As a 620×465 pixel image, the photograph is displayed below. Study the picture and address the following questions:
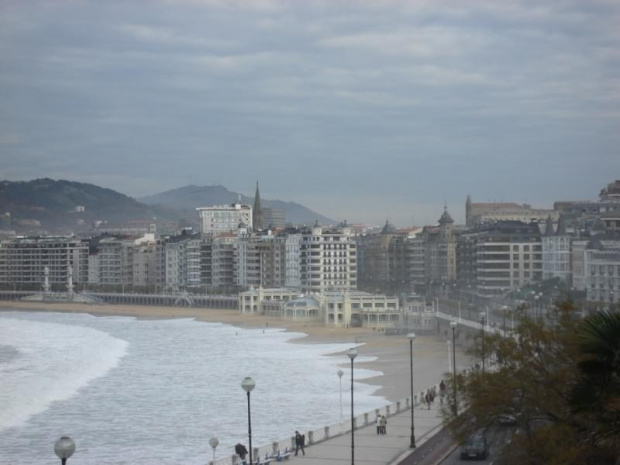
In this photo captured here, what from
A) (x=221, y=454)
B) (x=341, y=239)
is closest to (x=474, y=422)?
(x=221, y=454)

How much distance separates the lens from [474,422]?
75.4ft

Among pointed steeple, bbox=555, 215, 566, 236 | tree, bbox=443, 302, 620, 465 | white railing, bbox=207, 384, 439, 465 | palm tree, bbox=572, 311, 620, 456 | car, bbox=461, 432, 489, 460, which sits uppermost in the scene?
pointed steeple, bbox=555, 215, 566, 236

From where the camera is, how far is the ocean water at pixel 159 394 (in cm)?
3744

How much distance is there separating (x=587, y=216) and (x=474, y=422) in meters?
91.8

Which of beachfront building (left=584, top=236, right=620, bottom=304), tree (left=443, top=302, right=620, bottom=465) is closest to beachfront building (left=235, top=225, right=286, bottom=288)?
beachfront building (left=584, top=236, right=620, bottom=304)

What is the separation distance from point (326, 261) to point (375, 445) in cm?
10497

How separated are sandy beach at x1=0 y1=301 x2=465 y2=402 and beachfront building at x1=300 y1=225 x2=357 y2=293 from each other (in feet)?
42.5

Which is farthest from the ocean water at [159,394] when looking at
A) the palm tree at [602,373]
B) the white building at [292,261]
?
the white building at [292,261]

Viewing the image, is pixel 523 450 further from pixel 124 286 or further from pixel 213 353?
pixel 124 286

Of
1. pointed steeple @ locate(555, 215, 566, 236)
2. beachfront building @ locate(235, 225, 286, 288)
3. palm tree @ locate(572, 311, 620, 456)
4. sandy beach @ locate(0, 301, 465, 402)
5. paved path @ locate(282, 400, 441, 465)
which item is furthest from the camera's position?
beachfront building @ locate(235, 225, 286, 288)

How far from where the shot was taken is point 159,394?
50500mm

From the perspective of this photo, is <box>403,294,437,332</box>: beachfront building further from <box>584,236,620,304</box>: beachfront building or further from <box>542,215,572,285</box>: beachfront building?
<box>542,215,572,285</box>: beachfront building

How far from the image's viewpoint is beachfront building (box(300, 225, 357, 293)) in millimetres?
137250

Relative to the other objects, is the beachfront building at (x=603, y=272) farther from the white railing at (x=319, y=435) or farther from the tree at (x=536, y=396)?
the tree at (x=536, y=396)
